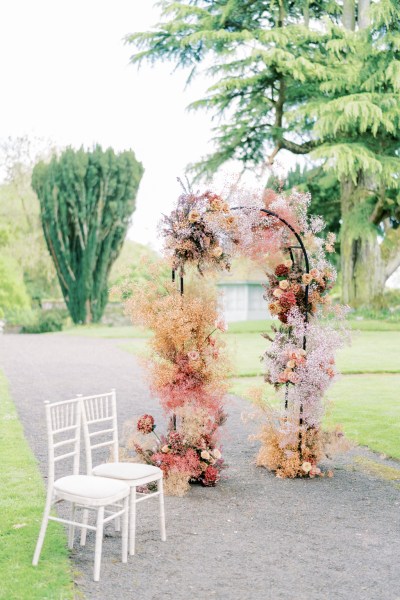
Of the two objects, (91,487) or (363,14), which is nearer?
(91,487)

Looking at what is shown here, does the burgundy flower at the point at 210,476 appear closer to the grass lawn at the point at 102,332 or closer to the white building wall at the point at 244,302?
the grass lawn at the point at 102,332

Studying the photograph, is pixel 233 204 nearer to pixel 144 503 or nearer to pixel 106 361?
pixel 144 503

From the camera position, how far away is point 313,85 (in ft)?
81.3

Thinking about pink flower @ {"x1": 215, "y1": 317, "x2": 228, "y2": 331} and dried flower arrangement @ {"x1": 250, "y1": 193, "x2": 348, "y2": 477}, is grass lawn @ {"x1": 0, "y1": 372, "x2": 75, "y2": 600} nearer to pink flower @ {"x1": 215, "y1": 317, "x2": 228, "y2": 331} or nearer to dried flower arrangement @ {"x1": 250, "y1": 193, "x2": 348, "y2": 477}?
pink flower @ {"x1": 215, "y1": 317, "x2": 228, "y2": 331}

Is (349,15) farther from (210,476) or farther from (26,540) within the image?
(26,540)

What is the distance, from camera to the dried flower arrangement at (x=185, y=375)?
20.8 feet

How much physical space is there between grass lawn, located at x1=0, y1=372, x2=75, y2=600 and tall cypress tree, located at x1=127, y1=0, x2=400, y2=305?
53.8ft

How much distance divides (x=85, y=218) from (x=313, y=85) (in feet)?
38.2

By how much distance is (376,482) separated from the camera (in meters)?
6.70

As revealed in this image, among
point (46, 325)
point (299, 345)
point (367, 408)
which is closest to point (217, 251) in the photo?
point (299, 345)

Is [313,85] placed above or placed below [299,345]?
above

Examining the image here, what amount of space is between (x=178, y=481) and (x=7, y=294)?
23604 millimetres

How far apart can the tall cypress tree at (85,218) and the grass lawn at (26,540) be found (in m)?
23.4

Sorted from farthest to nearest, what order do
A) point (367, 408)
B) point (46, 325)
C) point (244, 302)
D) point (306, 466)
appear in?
point (244, 302) → point (46, 325) → point (367, 408) → point (306, 466)
